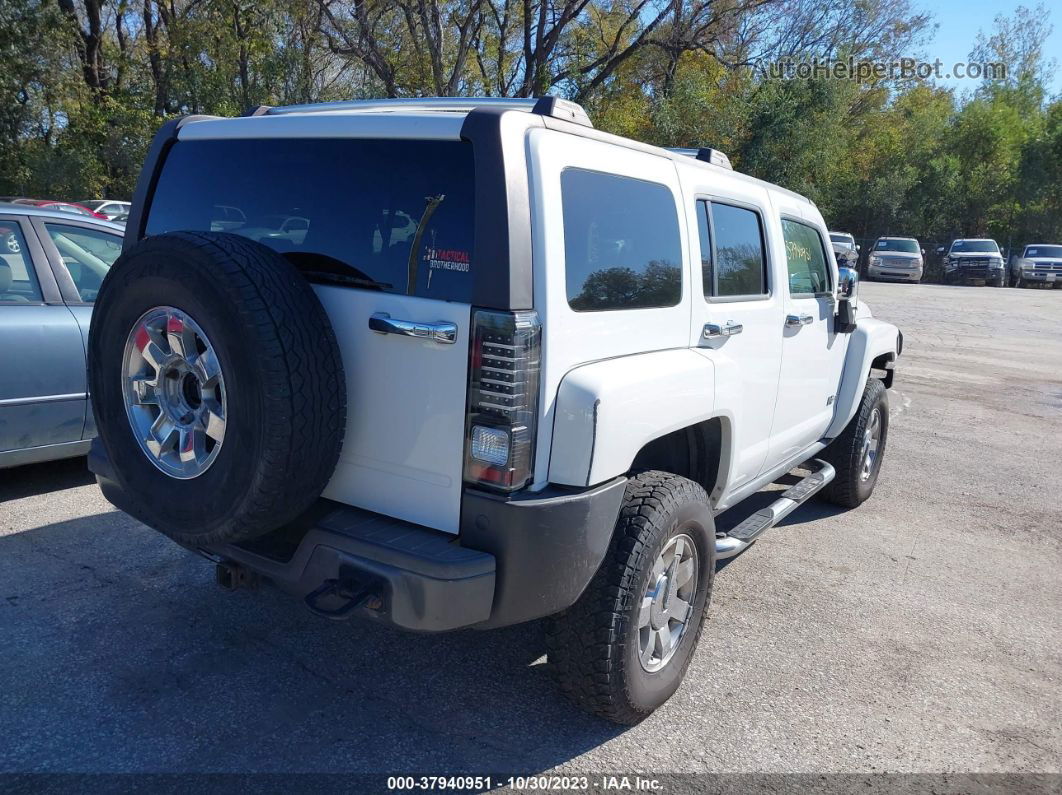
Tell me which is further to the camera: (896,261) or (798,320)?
(896,261)

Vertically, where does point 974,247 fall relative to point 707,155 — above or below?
above

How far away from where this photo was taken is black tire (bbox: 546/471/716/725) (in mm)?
2770

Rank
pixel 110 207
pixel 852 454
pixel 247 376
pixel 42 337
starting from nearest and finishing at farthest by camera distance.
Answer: pixel 247 376 < pixel 42 337 < pixel 852 454 < pixel 110 207

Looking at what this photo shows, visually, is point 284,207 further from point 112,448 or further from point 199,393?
point 112,448

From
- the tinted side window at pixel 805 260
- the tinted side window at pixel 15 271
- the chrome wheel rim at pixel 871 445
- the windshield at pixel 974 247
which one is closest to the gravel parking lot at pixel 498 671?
the chrome wheel rim at pixel 871 445

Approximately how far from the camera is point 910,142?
40.2 meters

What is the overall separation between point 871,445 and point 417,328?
4248 mm

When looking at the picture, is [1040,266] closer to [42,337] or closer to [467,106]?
[467,106]

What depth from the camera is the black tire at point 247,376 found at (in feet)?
7.95

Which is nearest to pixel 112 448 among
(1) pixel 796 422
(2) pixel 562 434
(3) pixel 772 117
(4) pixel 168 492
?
(4) pixel 168 492

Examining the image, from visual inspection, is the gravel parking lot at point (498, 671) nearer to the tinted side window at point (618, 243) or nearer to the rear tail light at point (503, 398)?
the rear tail light at point (503, 398)

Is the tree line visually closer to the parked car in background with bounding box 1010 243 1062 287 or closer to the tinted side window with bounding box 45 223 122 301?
the parked car in background with bounding box 1010 243 1062 287

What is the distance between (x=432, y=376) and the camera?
8.36ft

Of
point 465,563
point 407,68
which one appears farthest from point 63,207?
point 407,68
